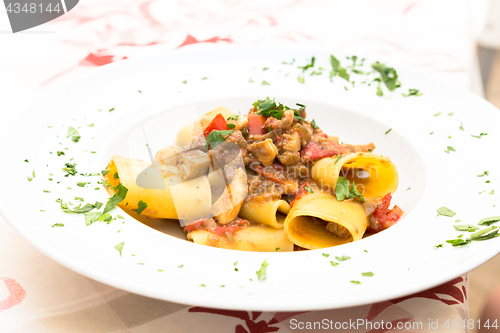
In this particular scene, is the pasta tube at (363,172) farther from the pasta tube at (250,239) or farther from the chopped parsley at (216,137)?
the chopped parsley at (216,137)

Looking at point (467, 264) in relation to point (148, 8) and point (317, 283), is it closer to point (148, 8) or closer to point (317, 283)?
point (317, 283)

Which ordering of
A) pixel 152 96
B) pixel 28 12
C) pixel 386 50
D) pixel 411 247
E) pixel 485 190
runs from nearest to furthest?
1. pixel 411 247
2. pixel 485 190
3. pixel 152 96
4. pixel 386 50
5. pixel 28 12

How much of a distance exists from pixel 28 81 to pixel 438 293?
3.66 meters

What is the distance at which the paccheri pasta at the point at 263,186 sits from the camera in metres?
2.75

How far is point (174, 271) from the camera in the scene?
6.32 feet

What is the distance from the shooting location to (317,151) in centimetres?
316

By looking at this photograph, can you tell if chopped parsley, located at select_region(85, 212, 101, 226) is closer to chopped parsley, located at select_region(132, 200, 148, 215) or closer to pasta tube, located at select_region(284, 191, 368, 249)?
chopped parsley, located at select_region(132, 200, 148, 215)

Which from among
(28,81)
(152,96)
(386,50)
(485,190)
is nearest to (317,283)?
(485,190)

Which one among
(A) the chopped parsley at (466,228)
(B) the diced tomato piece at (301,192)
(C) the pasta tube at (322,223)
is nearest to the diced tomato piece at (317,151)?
(B) the diced tomato piece at (301,192)

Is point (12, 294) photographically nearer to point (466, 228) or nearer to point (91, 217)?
point (91, 217)

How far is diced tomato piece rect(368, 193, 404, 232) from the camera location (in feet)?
9.30

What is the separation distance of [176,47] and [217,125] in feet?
6.43

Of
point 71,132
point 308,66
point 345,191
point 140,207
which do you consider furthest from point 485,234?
point 71,132

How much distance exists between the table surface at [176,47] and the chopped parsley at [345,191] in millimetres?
824
